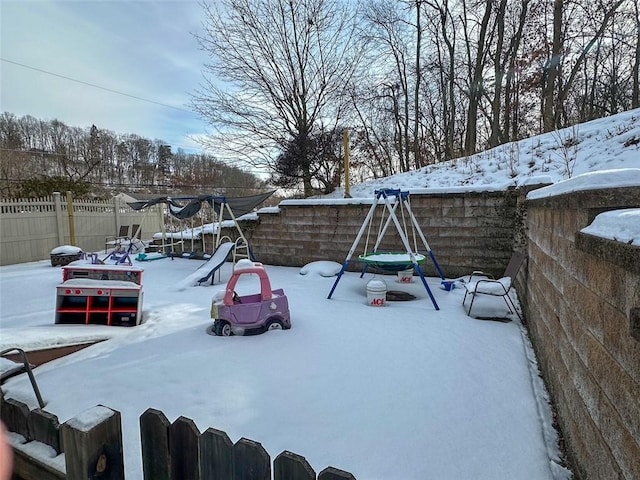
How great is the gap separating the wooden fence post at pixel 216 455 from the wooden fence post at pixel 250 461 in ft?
0.06

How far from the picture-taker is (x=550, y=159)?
627 centimetres

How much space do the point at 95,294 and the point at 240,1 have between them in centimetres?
1053

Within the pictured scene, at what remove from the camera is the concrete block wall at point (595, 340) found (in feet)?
3.05

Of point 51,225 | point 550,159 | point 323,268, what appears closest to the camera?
point 323,268

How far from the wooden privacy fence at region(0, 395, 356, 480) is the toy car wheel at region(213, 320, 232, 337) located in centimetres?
227

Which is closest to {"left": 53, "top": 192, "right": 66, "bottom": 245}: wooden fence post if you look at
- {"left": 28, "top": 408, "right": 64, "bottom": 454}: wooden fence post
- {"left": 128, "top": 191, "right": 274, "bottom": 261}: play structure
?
{"left": 128, "top": 191, "right": 274, "bottom": 261}: play structure

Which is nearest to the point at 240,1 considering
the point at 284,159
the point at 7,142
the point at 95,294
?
the point at 284,159

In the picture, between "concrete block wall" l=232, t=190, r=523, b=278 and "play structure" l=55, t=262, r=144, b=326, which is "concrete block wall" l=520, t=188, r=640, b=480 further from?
"play structure" l=55, t=262, r=144, b=326

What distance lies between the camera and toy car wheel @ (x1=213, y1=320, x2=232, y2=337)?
3.31 m

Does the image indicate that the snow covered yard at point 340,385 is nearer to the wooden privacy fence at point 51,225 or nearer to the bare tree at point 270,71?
the wooden privacy fence at point 51,225

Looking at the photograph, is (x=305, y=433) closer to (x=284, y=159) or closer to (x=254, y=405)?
(x=254, y=405)

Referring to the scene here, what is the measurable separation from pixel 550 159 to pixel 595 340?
20.4ft

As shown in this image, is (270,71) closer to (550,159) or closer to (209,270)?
(209,270)

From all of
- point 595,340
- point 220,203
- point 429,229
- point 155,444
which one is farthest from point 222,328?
point 220,203
